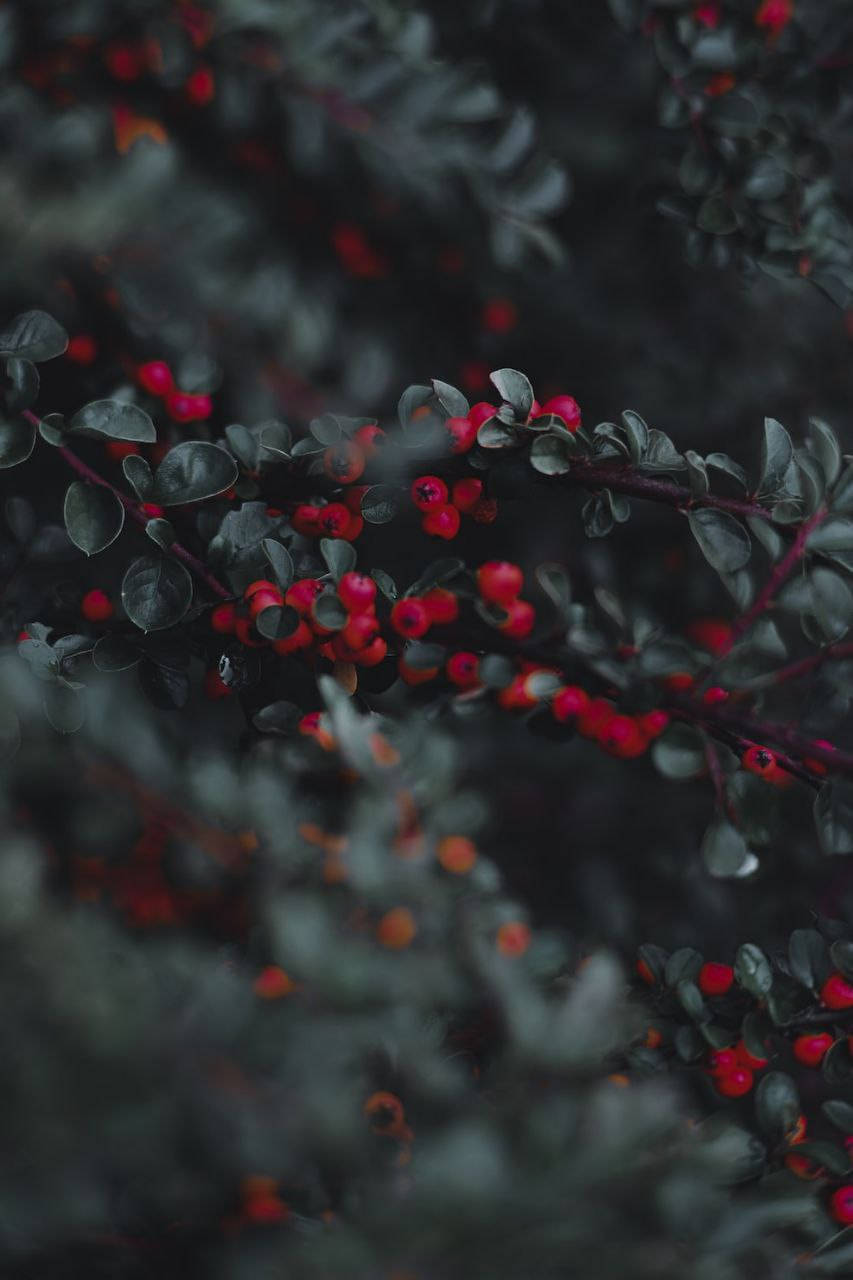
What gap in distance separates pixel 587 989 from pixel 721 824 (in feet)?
0.91

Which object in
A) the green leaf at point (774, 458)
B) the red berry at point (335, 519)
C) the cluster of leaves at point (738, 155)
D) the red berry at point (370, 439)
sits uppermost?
the cluster of leaves at point (738, 155)

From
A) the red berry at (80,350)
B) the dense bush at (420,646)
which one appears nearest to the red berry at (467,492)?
the dense bush at (420,646)

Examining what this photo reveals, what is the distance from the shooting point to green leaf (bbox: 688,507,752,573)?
0.83 m

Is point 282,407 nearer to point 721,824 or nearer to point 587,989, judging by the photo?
point 721,824

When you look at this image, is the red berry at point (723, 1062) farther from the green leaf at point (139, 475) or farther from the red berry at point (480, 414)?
the green leaf at point (139, 475)

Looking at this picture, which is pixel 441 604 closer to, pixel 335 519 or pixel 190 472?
pixel 335 519

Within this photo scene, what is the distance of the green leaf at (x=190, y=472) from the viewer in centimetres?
87

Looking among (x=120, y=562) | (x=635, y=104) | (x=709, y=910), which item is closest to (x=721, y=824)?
(x=709, y=910)

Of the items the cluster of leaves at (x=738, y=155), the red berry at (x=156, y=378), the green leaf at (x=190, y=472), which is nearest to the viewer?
the green leaf at (x=190, y=472)

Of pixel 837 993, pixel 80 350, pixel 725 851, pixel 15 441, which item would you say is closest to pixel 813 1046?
pixel 837 993

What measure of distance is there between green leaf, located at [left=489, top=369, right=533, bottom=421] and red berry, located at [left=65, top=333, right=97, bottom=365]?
47cm

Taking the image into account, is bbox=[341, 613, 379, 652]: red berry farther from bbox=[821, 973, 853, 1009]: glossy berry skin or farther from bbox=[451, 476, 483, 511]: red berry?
bbox=[821, 973, 853, 1009]: glossy berry skin

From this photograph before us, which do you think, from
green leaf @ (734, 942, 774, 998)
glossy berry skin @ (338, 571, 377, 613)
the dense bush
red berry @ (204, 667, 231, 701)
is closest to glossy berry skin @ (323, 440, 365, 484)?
the dense bush

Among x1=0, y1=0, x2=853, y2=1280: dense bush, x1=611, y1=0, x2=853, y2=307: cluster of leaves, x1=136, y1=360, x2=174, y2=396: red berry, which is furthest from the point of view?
x1=611, y1=0, x2=853, y2=307: cluster of leaves
